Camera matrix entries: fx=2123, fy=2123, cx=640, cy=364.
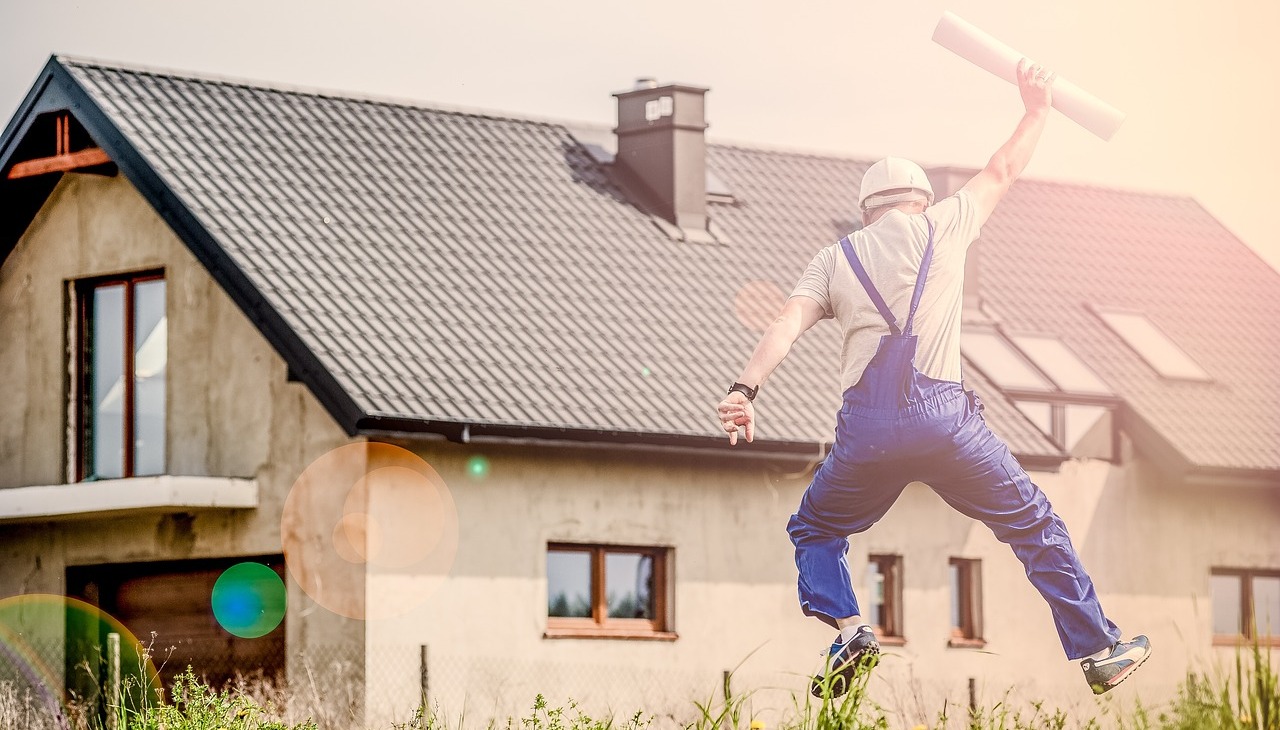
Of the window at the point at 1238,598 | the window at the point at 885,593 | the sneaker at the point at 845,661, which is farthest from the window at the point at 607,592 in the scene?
the sneaker at the point at 845,661

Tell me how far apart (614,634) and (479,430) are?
217cm

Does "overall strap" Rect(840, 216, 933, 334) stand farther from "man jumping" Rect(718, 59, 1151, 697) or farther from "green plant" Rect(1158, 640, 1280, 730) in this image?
"green plant" Rect(1158, 640, 1280, 730)

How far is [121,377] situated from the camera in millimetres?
18219

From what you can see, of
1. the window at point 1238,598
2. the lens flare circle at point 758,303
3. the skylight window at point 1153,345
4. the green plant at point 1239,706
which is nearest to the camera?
the green plant at point 1239,706

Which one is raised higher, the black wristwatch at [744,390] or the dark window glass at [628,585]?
the black wristwatch at [744,390]

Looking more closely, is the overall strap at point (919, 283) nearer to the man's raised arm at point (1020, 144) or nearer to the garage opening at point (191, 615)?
the man's raised arm at point (1020, 144)

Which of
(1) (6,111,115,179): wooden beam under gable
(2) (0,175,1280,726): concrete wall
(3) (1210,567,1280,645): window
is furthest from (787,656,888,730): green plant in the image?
(3) (1210,567,1280,645): window

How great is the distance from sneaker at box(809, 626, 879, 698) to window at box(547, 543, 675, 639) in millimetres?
9199

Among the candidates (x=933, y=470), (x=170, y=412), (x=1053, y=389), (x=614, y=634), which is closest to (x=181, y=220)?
(x=170, y=412)

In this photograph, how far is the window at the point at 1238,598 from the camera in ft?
68.9

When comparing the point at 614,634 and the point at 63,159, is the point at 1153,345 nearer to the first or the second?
the point at 614,634

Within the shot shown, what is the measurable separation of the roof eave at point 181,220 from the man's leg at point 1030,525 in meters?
8.44

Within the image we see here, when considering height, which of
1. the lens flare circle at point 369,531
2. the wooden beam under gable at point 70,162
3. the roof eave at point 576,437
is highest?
the wooden beam under gable at point 70,162

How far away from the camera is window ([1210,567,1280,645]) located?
21.0 meters
